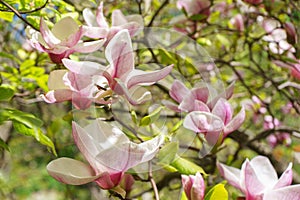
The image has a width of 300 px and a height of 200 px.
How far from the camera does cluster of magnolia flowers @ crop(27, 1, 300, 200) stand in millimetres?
514

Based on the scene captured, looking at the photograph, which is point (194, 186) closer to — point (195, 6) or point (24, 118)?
point (24, 118)

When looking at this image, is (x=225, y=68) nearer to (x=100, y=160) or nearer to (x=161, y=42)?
(x=161, y=42)

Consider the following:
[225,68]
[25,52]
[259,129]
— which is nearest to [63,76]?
[25,52]

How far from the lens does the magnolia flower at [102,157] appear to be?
0.51 metres

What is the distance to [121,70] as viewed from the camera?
1.78ft

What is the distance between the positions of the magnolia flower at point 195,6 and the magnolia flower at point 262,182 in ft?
1.57

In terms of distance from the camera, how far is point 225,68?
164 centimetres

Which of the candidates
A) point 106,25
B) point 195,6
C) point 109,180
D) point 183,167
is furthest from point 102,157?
point 195,6

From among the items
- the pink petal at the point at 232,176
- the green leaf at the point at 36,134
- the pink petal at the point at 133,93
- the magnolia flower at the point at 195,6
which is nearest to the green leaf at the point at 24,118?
the green leaf at the point at 36,134

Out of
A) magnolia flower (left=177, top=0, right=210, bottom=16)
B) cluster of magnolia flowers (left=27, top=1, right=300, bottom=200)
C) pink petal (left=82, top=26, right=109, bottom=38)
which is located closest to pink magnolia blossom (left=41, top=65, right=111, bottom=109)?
cluster of magnolia flowers (left=27, top=1, right=300, bottom=200)

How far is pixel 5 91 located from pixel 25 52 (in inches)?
26.2

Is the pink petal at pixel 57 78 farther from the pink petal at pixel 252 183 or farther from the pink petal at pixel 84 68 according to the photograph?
the pink petal at pixel 252 183

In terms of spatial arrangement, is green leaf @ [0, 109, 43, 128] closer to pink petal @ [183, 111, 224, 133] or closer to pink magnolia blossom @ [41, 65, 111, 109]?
pink magnolia blossom @ [41, 65, 111, 109]

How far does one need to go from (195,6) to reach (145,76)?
1.82 ft
